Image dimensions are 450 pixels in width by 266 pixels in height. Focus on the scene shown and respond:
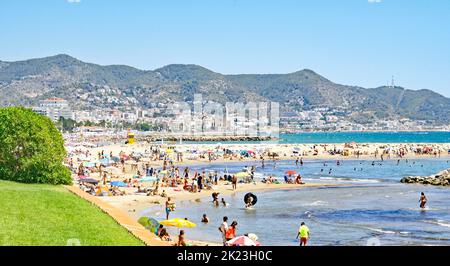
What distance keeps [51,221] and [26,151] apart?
14781 mm

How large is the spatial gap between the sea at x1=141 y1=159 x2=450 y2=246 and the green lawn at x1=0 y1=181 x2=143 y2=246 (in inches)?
189

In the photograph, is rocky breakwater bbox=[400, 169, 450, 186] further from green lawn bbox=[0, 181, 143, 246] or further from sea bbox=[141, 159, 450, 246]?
green lawn bbox=[0, 181, 143, 246]

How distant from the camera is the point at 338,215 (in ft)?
109

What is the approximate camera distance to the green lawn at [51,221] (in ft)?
55.6

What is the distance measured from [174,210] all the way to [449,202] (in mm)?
18338

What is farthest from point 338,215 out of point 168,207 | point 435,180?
point 435,180

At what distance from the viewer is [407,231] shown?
27422mm

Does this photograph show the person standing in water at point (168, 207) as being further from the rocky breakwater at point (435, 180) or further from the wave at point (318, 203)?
the rocky breakwater at point (435, 180)

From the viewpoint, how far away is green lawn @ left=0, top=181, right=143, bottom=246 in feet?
55.6

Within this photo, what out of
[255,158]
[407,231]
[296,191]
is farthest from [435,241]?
[255,158]

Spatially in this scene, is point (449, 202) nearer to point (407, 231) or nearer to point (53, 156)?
point (407, 231)

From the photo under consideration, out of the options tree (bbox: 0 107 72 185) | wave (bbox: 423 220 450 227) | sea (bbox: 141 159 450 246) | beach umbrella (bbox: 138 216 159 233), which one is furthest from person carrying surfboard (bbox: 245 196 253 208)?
beach umbrella (bbox: 138 216 159 233)

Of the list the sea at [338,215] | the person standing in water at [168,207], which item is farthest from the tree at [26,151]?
the person standing in water at [168,207]

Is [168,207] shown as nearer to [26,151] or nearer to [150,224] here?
[150,224]
